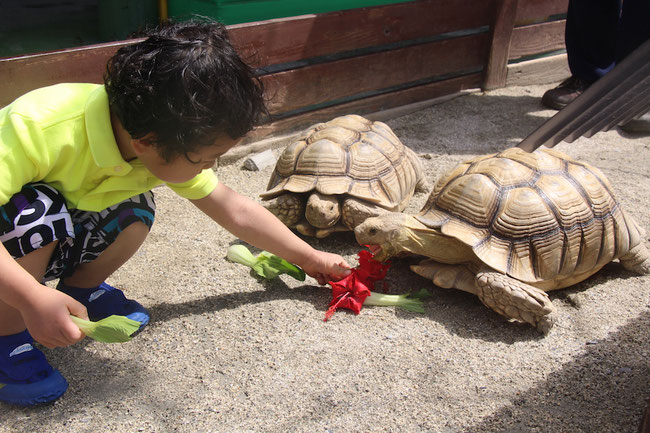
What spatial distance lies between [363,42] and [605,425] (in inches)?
124

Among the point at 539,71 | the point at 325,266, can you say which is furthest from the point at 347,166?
the point at 539,71

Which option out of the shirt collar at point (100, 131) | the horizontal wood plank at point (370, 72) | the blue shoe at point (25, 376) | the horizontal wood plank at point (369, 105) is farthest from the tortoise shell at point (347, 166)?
the blue shoe at point (25, 376)

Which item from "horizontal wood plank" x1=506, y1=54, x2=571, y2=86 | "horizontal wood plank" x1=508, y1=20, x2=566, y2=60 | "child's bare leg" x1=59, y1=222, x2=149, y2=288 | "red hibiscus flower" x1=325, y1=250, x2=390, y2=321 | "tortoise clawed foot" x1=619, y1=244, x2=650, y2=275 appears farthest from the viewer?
"horizontal wood plank" x1=506, y1=54, x2=571, y2=86

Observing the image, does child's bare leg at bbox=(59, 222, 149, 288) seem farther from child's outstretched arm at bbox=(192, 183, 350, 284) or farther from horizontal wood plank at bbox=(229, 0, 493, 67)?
horizontal wood plank at bbox=(229, 0, 493, 67)

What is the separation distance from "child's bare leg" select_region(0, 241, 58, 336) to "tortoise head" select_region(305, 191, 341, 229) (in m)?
1.26

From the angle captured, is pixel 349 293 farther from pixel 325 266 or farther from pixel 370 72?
pixel 370 72

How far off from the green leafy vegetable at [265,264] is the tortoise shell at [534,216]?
21.9 inches

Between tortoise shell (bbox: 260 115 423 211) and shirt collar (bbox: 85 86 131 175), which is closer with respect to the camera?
shirt collar (bbox: 85 86 131 175)

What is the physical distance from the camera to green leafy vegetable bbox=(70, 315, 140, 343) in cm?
167

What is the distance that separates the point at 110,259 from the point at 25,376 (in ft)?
1.50

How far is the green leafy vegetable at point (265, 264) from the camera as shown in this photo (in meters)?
2.48

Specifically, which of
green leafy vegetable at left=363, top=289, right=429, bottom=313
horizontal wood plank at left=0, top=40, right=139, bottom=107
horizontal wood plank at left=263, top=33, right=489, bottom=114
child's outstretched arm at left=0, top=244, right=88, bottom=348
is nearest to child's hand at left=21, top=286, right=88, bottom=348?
child's outstretched arm at left=0, top=244, right=88, bottom=348

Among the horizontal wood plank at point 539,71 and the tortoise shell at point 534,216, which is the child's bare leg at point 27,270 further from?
the horizontal wood plank at point 539,71

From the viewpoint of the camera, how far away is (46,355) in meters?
2.05
